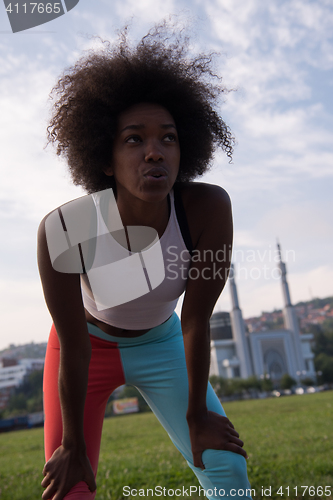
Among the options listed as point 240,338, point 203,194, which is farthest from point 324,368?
point 203,194

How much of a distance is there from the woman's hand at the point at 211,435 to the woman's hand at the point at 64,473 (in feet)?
1.61

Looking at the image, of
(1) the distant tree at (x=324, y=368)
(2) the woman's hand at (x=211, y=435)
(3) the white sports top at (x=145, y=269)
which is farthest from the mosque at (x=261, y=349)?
(2) the woman's hand at (x=211, y=435)

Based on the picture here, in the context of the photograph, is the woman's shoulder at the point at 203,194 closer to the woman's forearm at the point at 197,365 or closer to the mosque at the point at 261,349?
the woman's forearm at the point at 197,365

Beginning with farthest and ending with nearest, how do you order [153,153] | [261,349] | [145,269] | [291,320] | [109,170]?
[261,349]
[291,320]
[109,170]
[145,269]
[153,153]

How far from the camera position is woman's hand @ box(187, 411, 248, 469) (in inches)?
79.7

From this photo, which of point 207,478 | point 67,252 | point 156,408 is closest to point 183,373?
point 156,408

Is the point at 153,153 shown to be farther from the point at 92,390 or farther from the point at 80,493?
the point at 80,493

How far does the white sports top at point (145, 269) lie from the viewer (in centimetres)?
211

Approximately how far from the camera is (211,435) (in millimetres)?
2053

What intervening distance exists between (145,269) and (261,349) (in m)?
67.9

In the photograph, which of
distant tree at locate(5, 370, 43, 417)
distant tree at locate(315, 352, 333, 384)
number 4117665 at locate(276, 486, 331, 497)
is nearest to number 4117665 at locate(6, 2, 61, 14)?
number 4117665 at locate(276, 486, 331, 497)

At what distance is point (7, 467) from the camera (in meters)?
6.27

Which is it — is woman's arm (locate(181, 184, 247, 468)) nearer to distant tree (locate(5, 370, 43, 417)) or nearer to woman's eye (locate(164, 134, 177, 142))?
woman's eye (locate(164, 134, 177, 142))

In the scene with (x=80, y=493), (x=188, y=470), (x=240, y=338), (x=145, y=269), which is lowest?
(x=240, y=338)
